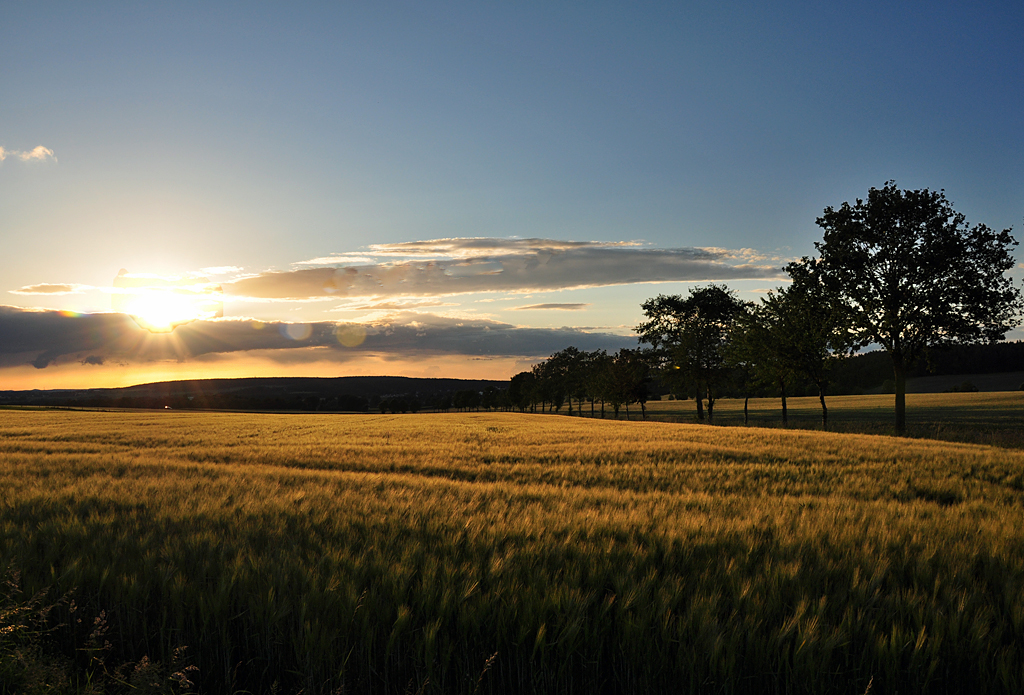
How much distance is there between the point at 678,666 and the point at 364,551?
2818 mm

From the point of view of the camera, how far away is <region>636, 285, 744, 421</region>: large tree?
55.2 metres

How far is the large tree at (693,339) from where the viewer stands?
181 feet

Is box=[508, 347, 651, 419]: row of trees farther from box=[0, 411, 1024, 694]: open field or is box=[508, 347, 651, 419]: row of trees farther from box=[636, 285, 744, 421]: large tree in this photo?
box=[0, 411, 1024, 694]: open field

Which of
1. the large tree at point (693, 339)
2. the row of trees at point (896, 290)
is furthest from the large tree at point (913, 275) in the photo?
the large tree at point (693, 339)

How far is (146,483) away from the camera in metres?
9.73

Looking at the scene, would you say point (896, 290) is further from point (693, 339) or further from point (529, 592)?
point (529, 592)

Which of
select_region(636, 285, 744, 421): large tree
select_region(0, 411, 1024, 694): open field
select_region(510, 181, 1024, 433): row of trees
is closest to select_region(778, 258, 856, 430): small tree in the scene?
select_region(510, 181, 1024, 433): row of trees

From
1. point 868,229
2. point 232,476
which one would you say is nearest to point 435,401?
point 868,229

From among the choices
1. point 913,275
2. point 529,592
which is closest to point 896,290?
point 913,275

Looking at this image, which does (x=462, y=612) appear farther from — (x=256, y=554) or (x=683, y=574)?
(x=256, y=554)

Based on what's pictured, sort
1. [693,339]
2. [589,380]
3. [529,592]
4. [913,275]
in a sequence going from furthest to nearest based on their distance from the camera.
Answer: [589,380], [693,339], [913,275], [529,592]

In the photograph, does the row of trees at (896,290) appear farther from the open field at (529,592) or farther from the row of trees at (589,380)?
the open field at (529,592)

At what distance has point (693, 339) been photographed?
56.2 metres

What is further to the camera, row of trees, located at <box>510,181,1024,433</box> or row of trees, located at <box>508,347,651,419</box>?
row of trees, located at <box>508,347,651,419</box>
